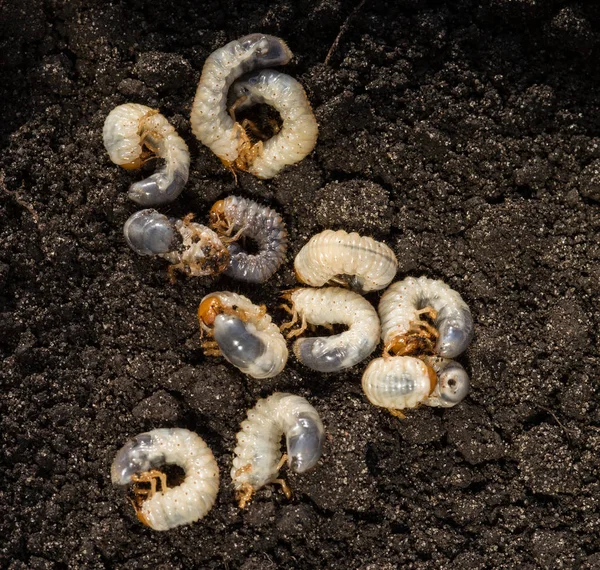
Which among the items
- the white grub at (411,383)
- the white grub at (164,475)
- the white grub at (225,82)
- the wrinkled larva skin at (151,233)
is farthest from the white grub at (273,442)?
the white grub at (225,82)

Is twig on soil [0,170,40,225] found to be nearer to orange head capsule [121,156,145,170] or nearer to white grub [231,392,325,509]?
orange head capsule [121,156,145,170]

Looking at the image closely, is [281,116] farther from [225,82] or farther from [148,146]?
[148,146]

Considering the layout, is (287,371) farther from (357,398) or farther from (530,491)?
(530,491)

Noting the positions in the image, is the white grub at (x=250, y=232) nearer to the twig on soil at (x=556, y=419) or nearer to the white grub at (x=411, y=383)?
the white grub at (x=411, y=383)

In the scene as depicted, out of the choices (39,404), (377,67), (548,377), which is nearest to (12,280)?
(39,404)

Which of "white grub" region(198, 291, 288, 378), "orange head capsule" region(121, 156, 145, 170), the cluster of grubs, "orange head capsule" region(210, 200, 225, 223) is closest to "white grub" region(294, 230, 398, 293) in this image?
the cluster of grubs

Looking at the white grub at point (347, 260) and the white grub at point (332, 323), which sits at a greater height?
the white grub at point (347, 260)

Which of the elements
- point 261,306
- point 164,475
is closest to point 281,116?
point 261,306
